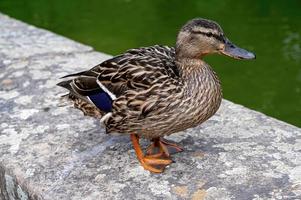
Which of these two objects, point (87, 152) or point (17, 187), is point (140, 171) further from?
point (17, 187)

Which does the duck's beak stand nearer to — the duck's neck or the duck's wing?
the duck's neck

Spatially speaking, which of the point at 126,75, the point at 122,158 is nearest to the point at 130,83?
the point at 126,75

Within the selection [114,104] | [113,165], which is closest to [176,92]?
[114,104]

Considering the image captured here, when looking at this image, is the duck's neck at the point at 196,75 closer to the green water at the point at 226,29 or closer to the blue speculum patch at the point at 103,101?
the blue speculum patch at the point at 103,101

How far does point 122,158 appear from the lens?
11.0 ft

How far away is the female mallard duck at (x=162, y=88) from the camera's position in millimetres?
3086

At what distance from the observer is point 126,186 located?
10.2 feet

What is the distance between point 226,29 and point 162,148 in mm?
3560

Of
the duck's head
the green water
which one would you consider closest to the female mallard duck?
the duck's head

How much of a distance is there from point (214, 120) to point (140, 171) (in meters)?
0.70

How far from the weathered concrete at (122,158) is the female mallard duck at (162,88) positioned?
0.16 meters

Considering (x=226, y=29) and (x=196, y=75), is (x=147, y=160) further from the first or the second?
(x=226, y=29)

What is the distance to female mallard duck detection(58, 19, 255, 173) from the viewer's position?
309 centimetres

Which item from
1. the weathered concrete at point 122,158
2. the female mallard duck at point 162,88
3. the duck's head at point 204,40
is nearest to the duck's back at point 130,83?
the female mallard duck at point 162,88
